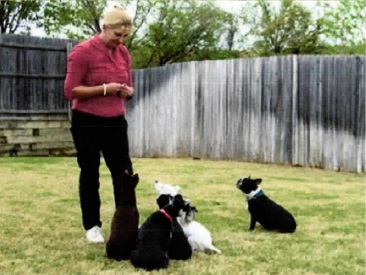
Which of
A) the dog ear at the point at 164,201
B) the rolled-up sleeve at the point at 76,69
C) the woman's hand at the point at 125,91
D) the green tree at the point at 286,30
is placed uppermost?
the green tree at the point at 286,30

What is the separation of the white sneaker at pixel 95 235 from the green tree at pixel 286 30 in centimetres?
2098

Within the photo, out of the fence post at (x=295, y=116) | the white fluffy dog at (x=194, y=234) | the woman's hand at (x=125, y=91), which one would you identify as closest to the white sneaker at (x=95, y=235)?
the white fluffy dog at (x=194, y=234)

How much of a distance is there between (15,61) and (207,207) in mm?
7619

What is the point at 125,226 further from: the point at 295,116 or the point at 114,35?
the point at 295,116

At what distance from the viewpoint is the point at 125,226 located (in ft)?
14.9

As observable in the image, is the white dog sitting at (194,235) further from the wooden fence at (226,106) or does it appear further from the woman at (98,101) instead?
the wooden fence at (226,106)

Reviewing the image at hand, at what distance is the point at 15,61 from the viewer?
1350 centimetres

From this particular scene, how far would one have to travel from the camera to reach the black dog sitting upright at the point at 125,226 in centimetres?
454

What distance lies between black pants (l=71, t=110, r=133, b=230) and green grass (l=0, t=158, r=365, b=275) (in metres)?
0.33

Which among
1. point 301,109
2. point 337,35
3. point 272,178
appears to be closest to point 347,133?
point 301,109

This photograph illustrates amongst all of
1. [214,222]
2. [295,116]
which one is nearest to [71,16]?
[295,116]

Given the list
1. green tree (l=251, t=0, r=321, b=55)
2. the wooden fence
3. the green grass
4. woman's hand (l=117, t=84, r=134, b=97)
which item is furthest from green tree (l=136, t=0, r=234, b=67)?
woman's hand (l=117, t=84, r=134, b=97)

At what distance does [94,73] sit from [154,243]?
1.35 metres

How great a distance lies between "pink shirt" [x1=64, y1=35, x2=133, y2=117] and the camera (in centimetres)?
489
